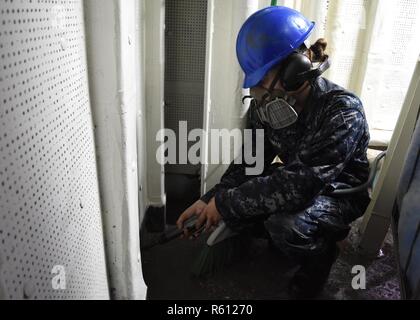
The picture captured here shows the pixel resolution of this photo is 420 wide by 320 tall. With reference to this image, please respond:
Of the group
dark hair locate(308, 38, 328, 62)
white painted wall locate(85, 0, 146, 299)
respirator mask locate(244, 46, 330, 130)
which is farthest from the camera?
dark hair locate(308, 38, 328, 62)

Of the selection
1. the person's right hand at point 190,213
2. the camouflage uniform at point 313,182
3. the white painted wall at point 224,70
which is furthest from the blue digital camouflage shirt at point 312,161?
→ the white painted wall at point 224,70

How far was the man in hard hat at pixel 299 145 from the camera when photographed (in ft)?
3.61

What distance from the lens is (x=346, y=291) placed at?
1.33m

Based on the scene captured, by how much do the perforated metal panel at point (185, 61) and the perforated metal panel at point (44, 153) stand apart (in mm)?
874

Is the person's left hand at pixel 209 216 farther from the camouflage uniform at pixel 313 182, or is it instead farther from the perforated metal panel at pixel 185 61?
the perforated metal panel at pixel 185 61

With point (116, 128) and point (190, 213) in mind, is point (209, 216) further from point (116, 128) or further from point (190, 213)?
point (116, 128)

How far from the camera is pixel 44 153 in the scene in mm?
585

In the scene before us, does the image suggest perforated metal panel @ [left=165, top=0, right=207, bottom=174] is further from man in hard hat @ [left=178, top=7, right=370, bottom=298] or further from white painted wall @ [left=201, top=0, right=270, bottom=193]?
man in hard hat @ [left=178, top=7, right=370, bottom=298]

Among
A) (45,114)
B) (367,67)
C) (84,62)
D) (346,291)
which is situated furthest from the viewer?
(367,67)

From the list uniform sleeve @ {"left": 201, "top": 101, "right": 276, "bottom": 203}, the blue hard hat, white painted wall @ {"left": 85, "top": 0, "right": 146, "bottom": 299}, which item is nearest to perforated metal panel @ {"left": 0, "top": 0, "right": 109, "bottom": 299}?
white painted wall @ {"left": 85, "top": 0, "right": 146, "bottom": 299}

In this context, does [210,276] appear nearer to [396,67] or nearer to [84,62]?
[84,62]

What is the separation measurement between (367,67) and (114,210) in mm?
1690

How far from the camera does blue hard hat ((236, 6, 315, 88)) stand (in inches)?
43.9
